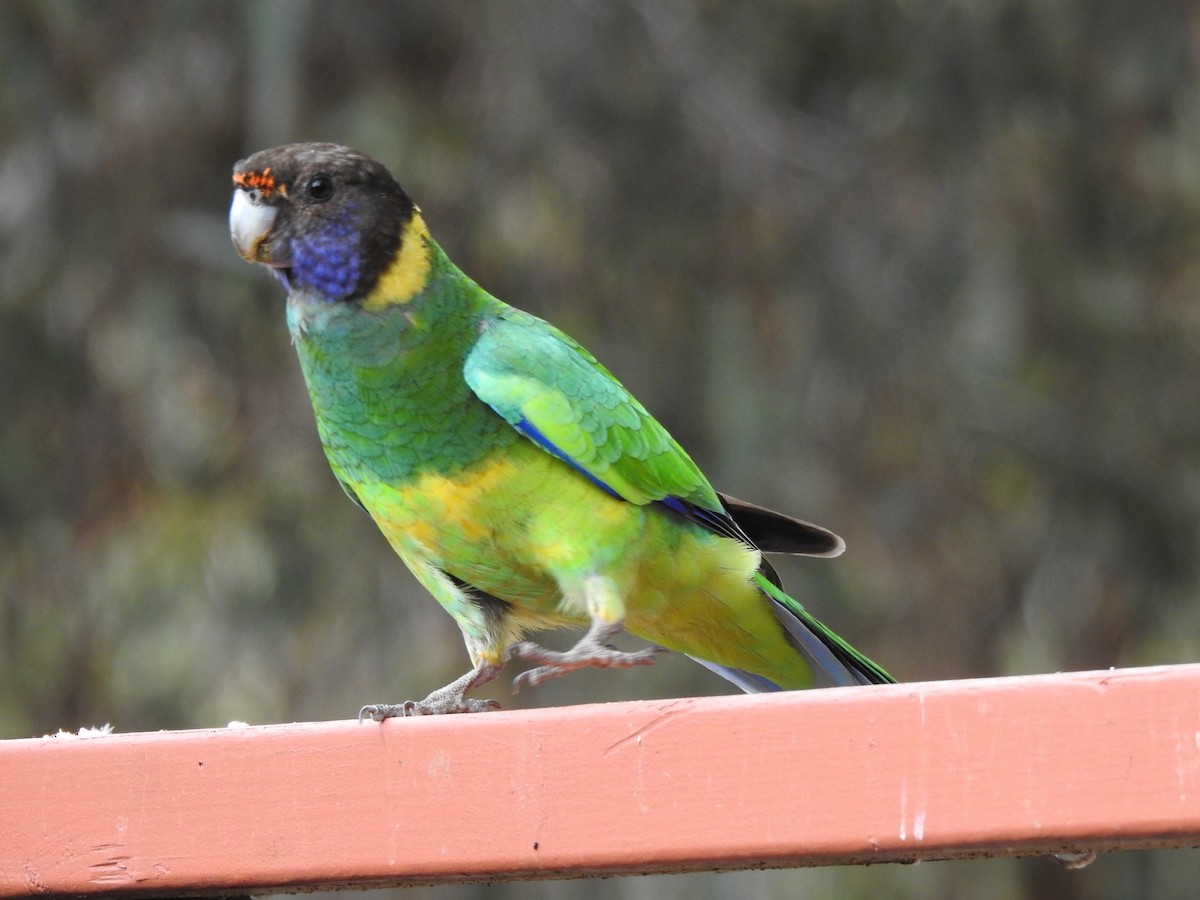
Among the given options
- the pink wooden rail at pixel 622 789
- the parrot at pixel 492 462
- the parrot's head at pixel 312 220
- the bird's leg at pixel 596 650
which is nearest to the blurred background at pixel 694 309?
the parrot at pixel 492 462

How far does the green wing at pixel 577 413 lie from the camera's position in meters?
2.35

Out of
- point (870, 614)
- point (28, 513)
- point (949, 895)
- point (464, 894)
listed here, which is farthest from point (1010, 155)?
point (28, 513)

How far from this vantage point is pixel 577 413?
2.39 m

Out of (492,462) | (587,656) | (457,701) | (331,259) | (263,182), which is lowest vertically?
(457,701)

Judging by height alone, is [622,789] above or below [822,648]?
above

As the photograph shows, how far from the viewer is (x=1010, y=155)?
16.0ft

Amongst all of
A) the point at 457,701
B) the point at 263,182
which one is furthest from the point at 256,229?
the point at 457,701

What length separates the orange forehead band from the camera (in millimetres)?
2445

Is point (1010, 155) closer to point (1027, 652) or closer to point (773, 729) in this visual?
point (1027, 652)

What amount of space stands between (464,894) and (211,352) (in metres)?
1.91

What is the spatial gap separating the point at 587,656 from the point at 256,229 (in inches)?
33.2

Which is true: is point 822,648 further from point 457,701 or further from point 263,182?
point 263,182

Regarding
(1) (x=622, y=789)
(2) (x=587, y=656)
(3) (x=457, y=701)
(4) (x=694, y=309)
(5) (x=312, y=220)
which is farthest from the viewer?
(4) (x=694, y=309)

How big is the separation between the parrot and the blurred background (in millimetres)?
2157
